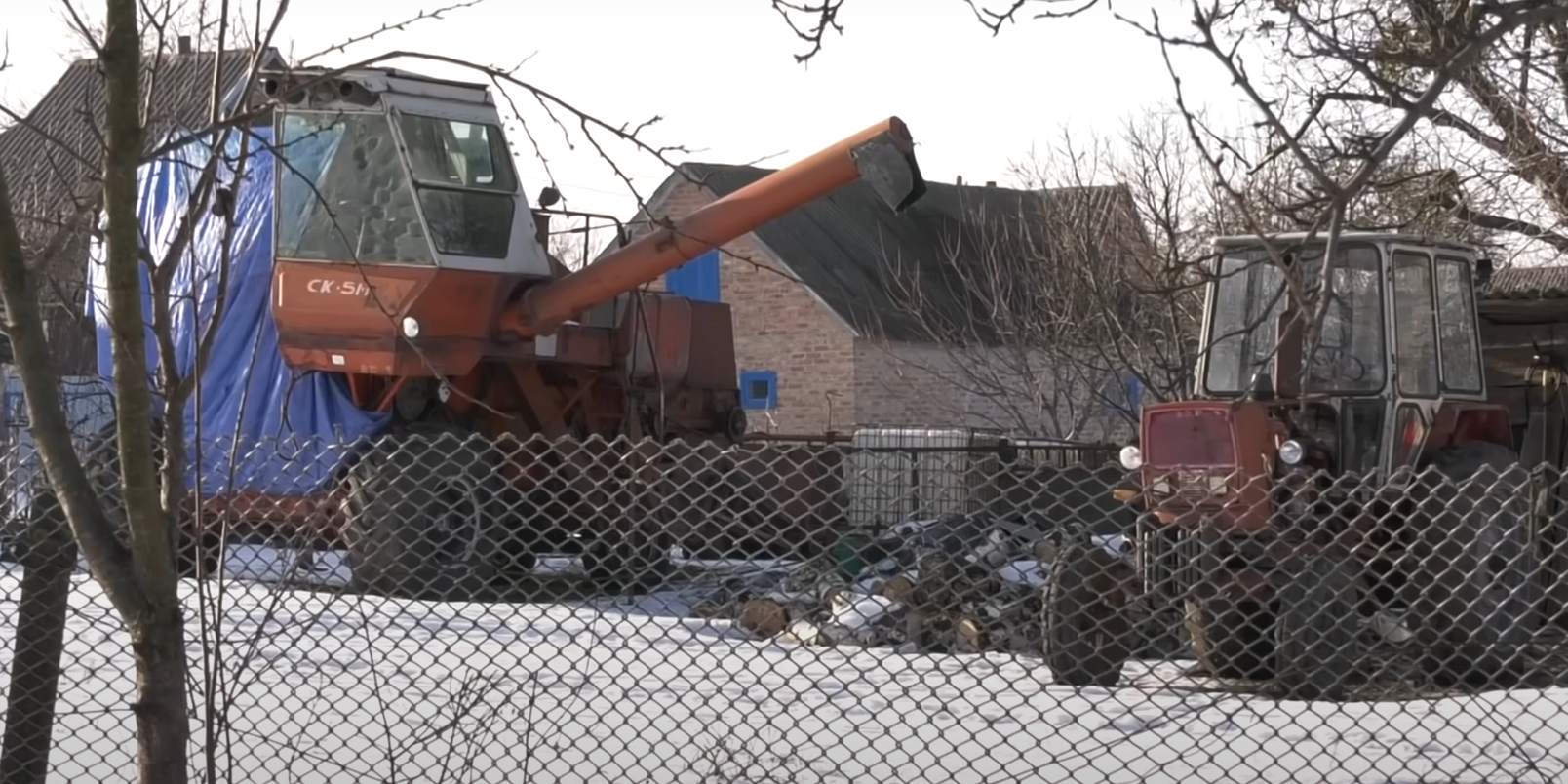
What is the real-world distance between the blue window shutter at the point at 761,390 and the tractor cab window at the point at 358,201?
19.1 meters

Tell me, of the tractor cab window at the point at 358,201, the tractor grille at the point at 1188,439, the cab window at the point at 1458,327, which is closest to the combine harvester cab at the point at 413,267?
the tractor cab window at the point at 358,201

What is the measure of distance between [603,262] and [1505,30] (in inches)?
336

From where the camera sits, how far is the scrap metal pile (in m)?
7.43

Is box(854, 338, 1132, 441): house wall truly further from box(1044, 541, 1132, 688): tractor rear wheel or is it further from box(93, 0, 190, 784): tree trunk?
box(93, 0, 190, 784): tree trunk

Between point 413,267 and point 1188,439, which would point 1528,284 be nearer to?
point 1188,439

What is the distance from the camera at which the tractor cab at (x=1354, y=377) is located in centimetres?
887

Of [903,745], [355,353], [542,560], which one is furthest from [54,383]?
[355,353]

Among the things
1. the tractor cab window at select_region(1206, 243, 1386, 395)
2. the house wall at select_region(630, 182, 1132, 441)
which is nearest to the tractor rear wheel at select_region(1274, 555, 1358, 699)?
the tractor cab window at select_region(1206, 243, 1386, 395)

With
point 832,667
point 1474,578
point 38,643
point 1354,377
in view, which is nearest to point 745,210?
point 1354,377

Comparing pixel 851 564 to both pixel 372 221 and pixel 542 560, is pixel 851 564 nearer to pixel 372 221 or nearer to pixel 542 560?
pixel 542 560

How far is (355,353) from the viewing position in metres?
11.5

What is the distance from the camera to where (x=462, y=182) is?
38.4 feet

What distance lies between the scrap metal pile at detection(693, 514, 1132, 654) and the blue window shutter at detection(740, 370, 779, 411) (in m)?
20.8

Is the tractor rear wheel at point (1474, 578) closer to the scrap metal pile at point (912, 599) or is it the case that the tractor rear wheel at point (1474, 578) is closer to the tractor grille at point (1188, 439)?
the tractor grille at point (1188, 439)
